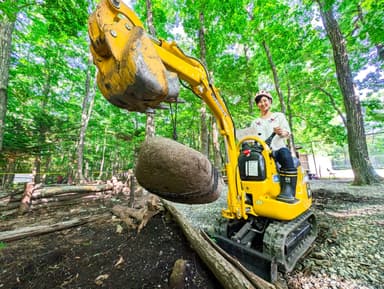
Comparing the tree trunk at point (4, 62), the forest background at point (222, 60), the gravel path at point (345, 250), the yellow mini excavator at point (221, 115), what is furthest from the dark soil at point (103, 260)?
the forest background at point (222, 60)

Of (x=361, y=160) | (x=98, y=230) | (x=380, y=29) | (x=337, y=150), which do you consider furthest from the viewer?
(x=337, y=150)

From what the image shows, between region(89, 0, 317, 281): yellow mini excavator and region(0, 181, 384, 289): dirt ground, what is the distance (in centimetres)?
30

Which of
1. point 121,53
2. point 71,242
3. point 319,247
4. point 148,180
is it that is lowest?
point 319,247

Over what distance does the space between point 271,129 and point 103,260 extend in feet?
9.64

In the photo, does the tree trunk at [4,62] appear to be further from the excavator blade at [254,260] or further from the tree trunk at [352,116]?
the tree trunk at [352,116]

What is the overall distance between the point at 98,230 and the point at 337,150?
55.0 m

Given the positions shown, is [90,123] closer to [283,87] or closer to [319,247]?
[319,247]

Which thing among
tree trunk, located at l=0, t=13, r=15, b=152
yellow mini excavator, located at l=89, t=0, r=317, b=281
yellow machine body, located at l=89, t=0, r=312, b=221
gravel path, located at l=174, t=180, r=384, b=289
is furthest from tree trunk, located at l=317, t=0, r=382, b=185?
tree trunk, located at l=0, t=13, r=15, b=152

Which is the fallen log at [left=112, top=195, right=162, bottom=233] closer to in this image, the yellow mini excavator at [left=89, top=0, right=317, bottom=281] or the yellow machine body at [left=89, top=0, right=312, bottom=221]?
the yellow mini excavator at [left=89, top=0, right=317, bottom=281]

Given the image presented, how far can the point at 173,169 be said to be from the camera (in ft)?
2.18

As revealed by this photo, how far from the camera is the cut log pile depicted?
430 centimetres

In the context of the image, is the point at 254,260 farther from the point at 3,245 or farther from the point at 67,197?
the point at 67,197

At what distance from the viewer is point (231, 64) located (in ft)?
30.8

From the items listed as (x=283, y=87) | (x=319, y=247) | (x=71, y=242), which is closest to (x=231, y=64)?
(x=283, y=87)
